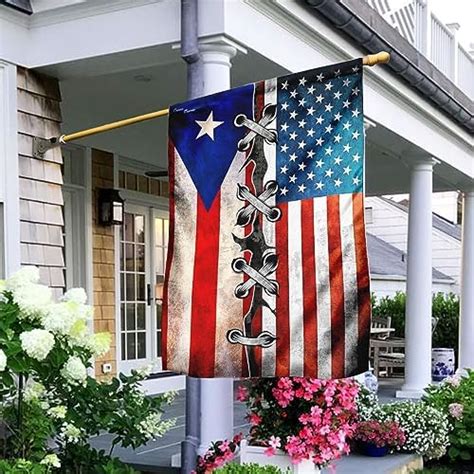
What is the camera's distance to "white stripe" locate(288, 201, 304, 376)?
3.31m

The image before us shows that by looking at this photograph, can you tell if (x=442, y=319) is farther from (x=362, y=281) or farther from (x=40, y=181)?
(x=362, y=281)

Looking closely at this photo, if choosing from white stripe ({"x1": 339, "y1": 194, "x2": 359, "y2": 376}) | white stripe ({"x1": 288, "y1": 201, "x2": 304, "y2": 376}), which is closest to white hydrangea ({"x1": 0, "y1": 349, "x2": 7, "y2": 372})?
white stripe ({"x1": 288, "y1": 201, "x2": 304, "y2": 376})

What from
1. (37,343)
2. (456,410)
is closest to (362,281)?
(37,343)

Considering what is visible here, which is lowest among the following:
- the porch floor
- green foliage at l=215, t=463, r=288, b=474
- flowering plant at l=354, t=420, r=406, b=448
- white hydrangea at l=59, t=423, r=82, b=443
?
the porch floor

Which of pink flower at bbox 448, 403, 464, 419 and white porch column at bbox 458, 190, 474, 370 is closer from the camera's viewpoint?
pink flower at bbox 448, 403, 464, 419

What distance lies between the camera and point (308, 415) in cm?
354

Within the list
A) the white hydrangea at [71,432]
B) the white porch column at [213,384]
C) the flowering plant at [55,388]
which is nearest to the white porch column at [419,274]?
the white porch column at [213,384]

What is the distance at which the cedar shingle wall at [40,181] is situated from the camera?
4.54 metres

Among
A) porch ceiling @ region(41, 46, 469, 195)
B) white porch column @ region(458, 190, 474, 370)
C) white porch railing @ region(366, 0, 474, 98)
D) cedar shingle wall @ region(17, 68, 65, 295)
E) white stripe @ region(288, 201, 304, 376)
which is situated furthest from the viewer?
white porch column @ region(458, 190, 474, 370)

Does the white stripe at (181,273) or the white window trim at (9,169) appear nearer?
the white stripe at (181,273)

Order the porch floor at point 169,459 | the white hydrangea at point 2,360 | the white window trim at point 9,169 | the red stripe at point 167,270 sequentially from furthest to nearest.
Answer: the porch floor at point 169,459
the white window trim at point 9,169
the red stripe at point 167,270
the white hydrangea at point 2,360

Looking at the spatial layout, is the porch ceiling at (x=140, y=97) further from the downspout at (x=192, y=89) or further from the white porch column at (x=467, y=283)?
the white porch column at (x=467, y=283)

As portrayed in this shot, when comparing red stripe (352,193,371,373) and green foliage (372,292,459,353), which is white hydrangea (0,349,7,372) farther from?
green foliage (372,292,459,353)

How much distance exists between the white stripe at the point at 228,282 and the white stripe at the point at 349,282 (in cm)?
50
